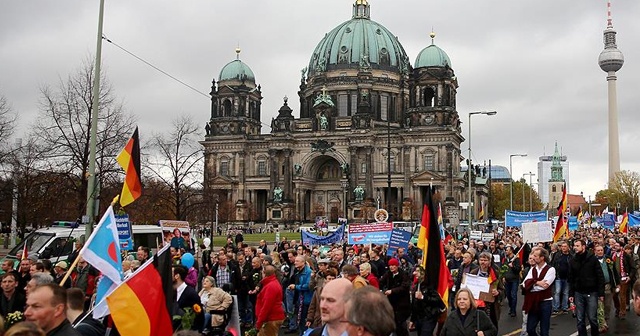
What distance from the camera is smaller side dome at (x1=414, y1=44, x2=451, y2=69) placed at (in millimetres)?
90250

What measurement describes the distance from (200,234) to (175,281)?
5567 cm

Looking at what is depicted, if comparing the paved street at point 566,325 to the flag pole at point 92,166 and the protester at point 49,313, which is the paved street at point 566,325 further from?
the protester at point 49,313

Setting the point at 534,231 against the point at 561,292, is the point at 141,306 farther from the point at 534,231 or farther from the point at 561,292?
the point at 534,231

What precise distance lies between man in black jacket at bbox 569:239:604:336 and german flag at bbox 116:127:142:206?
27.7ft

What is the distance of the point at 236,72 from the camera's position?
9725 cm

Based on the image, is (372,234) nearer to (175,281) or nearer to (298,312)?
(298,312)

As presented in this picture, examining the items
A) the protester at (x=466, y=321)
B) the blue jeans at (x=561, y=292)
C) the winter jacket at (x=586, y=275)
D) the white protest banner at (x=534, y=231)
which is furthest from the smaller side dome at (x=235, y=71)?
the protester at (x=466, y=321)

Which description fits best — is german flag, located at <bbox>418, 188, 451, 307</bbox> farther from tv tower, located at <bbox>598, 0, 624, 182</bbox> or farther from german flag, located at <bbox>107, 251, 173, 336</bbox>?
tv tower, located at <bbox>598, 0, 624, 182</bbox>

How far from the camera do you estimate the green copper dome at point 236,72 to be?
97.1 meters

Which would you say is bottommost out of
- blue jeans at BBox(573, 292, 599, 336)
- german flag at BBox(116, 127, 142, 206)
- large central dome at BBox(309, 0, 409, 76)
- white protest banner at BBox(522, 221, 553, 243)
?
blue jeans at BBox(573, 292, 599, 336)

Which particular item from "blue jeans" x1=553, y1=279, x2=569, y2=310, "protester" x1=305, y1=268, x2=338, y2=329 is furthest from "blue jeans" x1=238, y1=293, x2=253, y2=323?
"blue jeans" x1=553, y1=279, x2=569, y2=310

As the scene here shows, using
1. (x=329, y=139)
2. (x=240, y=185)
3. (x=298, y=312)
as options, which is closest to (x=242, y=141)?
(x=240, y=185)

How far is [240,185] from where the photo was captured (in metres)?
93.4

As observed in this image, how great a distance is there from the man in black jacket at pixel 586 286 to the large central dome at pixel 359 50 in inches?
3271
